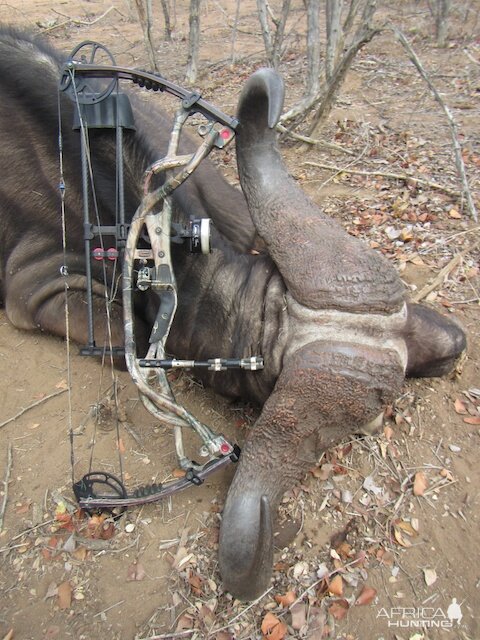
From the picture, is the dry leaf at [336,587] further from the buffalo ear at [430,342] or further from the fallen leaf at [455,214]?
the fallen leaf at [455,214]

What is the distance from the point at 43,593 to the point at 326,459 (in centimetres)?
146

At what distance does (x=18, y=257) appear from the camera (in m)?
3.94

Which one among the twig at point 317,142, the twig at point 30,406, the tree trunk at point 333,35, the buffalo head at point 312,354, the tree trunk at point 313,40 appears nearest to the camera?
the buffalo head at point 312,354

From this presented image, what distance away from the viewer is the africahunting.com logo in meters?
2.39

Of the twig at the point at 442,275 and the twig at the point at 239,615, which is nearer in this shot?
the twig at the point at 239,615

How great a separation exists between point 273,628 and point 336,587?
322mm

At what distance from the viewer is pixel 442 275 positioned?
4.02 meters

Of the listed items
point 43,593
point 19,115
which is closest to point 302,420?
point 43,593

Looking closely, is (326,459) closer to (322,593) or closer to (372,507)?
(372,507)

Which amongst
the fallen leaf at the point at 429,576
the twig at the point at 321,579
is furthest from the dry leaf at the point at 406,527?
the twig at the point at 321,579

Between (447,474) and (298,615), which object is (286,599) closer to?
(298,615)

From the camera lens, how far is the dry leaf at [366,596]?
246 centimetres

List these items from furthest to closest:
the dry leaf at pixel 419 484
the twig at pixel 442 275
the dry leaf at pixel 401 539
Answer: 1. the twig at pixel 442 275
2. the dry leaf at pixel 419 484
3. the dry leaf at pixel 401 539

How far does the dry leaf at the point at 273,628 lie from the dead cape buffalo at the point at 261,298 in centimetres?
27
